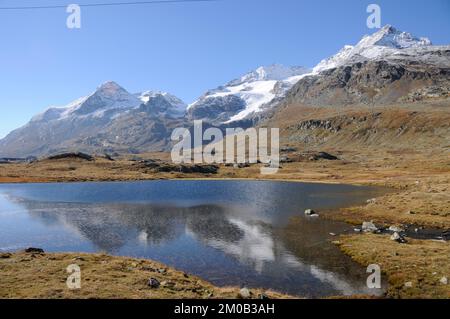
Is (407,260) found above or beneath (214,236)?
above

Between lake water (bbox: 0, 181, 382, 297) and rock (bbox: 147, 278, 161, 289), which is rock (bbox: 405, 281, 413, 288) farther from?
rock (bbox: 147, 278, 161, 289)

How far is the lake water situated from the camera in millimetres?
40188

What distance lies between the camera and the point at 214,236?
2415 inches

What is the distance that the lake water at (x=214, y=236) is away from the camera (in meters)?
40.2

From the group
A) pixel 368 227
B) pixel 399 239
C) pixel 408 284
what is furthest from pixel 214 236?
pixel 408 284

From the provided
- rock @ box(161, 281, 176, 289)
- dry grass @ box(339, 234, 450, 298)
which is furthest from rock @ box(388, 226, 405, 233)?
rock @ box(161, 281, 176, 289)

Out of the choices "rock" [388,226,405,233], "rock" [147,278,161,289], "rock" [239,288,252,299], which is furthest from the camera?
"rock" [388,226,405,233]

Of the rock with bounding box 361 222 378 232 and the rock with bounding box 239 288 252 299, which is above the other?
the rock with bounding box 239 288 252 299

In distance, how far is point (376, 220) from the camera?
2729 inches

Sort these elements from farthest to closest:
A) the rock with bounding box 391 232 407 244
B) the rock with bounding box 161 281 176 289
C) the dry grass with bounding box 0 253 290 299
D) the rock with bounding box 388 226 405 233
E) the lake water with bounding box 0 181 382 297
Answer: the rock with bounding box 388 226 405 233 < the rock with bounding box 391 232 407 244 < the lake water with bounding box 0 181 382 297 < the rock with bounding box 161 281 176 289 < the dry grass with bounding box 0 253 290 299

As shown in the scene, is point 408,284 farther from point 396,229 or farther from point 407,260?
point 396,229

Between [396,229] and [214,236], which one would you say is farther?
[214,236]

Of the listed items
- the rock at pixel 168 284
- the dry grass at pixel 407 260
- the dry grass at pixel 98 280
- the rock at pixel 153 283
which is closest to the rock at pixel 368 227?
the dry grass at pixel 407 260

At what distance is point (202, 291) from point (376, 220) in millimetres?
46951
